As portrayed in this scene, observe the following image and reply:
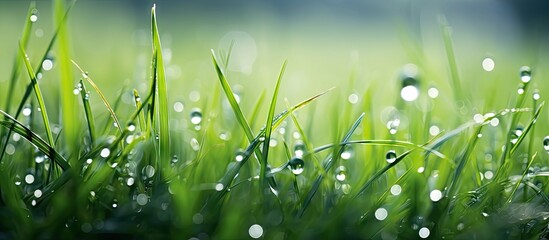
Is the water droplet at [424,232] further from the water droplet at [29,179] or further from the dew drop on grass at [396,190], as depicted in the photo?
the water droplet at [29,179]

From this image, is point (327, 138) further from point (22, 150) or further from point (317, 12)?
point (317, 12)

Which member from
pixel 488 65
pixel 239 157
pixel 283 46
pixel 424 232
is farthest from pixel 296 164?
pixel 283 46

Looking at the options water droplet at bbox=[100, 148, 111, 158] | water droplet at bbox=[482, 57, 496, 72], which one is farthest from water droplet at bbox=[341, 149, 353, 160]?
water droplet at bbox=[482, 57, 496, 72]

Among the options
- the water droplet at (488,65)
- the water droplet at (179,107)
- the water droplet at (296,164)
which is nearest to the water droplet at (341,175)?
the water droplet at (296,164)

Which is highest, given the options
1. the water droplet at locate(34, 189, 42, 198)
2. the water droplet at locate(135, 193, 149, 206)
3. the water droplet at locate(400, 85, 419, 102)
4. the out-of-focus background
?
the water droplet at locate(400, 85, 419, 102)

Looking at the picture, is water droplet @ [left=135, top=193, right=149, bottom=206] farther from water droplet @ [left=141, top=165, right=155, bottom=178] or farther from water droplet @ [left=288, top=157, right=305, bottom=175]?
water droplet @ [left=288, top=157, right=305, bottom=175]

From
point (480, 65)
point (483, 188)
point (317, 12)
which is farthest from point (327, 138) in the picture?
point (317, 12)

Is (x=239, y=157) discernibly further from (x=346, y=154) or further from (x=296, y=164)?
(x=346, y=154)
